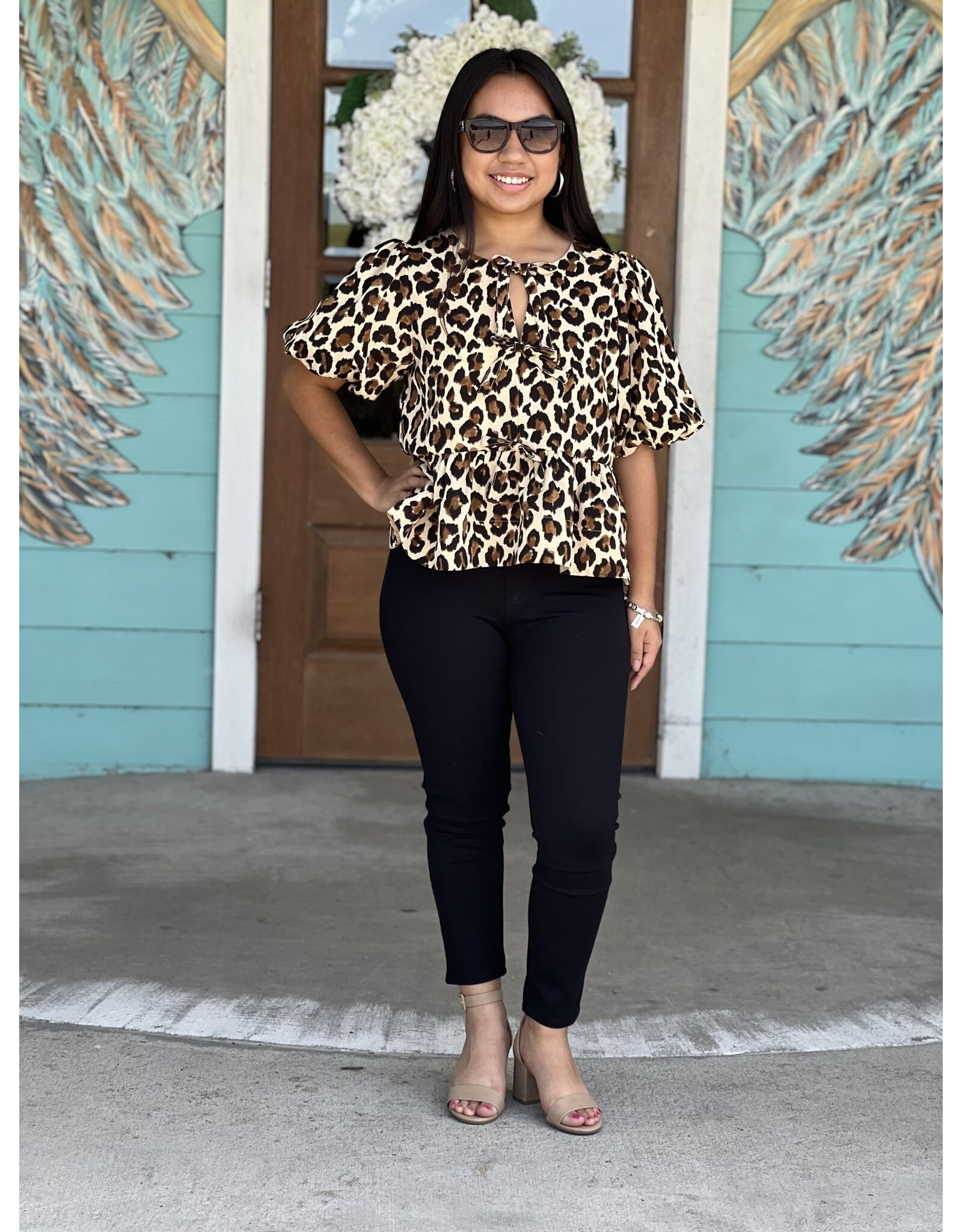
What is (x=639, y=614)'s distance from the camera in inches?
83.7

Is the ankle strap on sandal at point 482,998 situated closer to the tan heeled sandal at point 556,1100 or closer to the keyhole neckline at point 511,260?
the tan heeled sandal at point 556,1100

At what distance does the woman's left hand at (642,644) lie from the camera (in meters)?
2.12

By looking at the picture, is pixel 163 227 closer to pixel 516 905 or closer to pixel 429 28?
pixel 429 28

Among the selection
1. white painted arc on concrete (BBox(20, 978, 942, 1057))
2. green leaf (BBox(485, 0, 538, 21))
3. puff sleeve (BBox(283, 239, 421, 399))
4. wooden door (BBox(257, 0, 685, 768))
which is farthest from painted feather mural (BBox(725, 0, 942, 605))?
puff sleeve (BBox(283, 239, 421, 399))

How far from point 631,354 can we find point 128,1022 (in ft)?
4.46

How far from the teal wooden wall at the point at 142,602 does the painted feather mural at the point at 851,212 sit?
5.26ft

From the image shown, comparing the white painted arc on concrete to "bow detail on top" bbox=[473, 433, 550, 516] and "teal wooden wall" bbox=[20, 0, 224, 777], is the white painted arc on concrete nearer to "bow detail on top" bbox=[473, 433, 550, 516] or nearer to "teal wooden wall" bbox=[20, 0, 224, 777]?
"bow detail on top" bbox=[473, 433, 550, 516]

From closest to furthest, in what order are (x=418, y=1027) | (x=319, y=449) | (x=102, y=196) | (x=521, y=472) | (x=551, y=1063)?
(x=521, y=472) < (x=551, y=1063) < (x=418, y=1027) < (x=102, y=196) < (x=319, y=449)

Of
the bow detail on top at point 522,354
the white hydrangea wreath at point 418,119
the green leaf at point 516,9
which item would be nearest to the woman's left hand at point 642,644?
the bow detail on top at point 522,354

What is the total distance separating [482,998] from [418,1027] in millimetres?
355

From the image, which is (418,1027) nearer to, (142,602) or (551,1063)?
(551,1063)

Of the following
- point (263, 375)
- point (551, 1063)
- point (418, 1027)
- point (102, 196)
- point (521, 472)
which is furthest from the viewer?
point (263, 375)

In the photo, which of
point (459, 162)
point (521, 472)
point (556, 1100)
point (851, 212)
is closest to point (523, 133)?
point (459, 162)

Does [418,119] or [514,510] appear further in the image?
[418,119]
